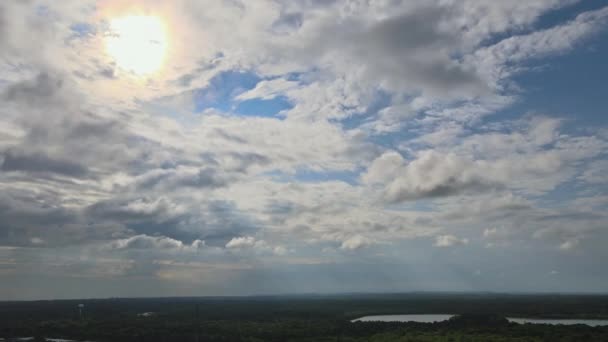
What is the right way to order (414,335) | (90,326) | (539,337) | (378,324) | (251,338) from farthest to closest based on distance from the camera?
(90,326) → (378,324) → (251,338) → (414,335) → (539,337)

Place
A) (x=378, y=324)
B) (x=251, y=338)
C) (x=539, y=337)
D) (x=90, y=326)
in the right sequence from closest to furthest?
(x=539, y=337) → (x=251, y=338) → (x=378, y=324) → (x=90, y=326)

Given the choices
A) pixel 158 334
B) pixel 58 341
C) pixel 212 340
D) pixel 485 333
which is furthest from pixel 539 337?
pixel 58 341

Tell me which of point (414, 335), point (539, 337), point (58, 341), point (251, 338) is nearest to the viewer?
point (539, 337)

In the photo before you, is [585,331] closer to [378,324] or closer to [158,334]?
[378,324]

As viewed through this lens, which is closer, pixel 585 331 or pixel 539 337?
pixel 539 337

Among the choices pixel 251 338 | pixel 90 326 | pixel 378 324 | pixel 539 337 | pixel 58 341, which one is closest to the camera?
pixel 539 337

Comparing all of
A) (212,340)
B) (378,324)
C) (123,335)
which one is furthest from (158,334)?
(378,324)

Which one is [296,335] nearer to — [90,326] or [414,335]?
[414,335]

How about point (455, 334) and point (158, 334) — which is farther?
point (158, 334)
